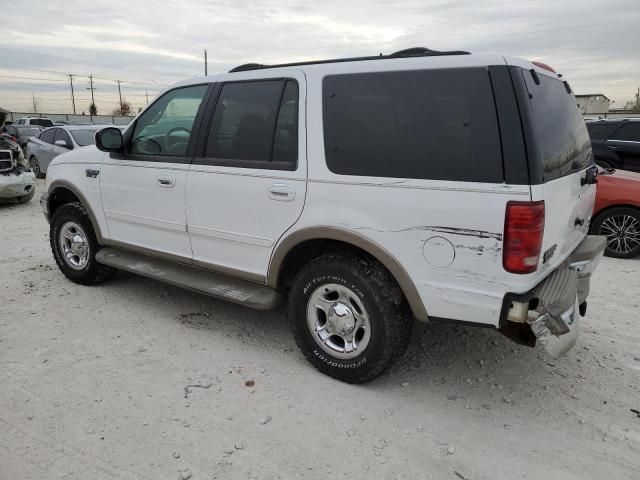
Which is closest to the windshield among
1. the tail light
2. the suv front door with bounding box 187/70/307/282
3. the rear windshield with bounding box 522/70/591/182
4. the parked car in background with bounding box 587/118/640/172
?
the suv front door with bounding box 187/70/307/282

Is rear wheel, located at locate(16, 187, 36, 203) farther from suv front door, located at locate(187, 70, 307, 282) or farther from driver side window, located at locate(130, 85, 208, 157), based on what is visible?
suv front door, located at locate(187, 70, 307, 282)

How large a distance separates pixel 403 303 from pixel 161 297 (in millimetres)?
2731

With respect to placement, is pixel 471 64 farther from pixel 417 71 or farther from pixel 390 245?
pixel 390 245

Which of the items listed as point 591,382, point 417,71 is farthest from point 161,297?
point 591,382

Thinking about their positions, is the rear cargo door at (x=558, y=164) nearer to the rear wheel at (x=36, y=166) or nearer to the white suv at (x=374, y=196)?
the white suv at (x=374, y=196)

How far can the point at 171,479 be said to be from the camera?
2387mm

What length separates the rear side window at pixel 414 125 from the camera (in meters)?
2.51

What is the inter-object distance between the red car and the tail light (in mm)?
4670

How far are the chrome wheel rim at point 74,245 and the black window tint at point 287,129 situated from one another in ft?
8.59

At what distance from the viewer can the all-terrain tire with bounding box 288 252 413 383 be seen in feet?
9.61

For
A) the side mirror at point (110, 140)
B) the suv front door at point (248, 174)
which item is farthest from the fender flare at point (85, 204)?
the suv front door at point (248, 174)

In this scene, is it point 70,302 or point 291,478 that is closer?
point 291,478

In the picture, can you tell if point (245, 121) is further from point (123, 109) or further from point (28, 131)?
point (123, 109)

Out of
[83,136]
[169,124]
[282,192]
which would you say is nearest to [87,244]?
[169,124]
